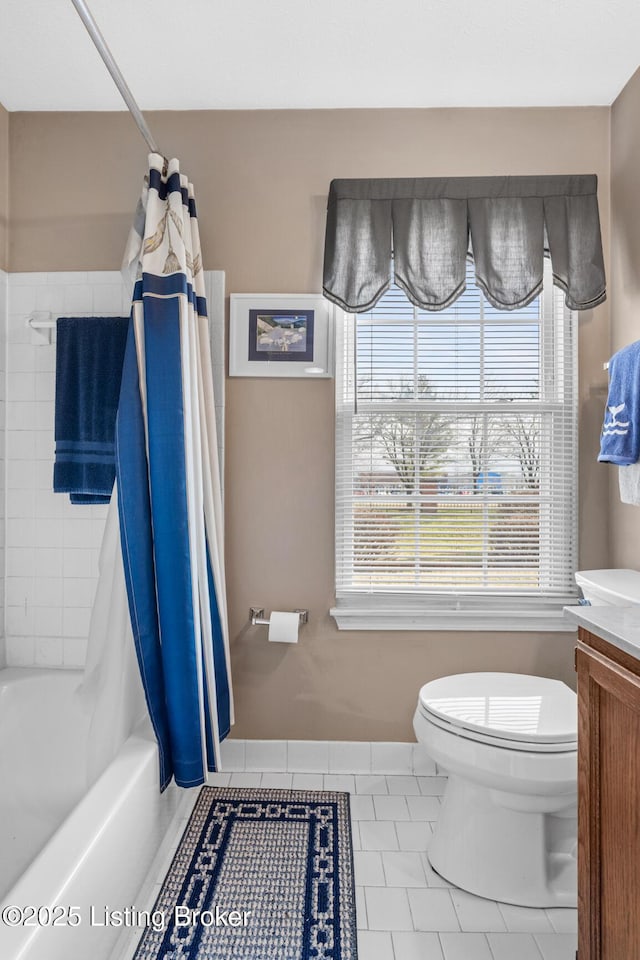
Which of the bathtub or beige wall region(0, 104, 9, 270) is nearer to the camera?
the bathtub

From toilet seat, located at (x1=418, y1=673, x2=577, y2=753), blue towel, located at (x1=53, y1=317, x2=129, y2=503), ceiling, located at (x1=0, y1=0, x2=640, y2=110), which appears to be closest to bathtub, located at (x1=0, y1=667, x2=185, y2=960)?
blue towel, located at (x1=53, y1=317, x2=129, y2=503)

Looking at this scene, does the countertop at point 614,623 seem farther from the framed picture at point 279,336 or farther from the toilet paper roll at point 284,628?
the framed picture at point 279,336

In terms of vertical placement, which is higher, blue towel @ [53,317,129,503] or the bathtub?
blue towel @ [53,317,129,503]

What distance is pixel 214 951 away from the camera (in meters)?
1.39

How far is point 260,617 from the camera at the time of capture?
2.21 metres

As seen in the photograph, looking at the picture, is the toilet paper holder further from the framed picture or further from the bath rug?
the framed picture

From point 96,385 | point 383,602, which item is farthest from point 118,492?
point 383,602

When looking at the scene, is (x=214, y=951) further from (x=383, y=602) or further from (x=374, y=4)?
(x=374, y=4)

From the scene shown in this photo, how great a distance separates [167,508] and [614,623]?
3.81 feet

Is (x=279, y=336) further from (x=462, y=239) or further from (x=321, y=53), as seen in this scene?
(x=321, y=53)

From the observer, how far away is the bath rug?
1409 mm

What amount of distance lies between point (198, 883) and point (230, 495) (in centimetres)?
120

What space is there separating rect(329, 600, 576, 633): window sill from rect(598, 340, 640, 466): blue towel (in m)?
0.70

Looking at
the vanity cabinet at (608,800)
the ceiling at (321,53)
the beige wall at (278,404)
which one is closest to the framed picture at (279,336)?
the beige wall at (278,404)
